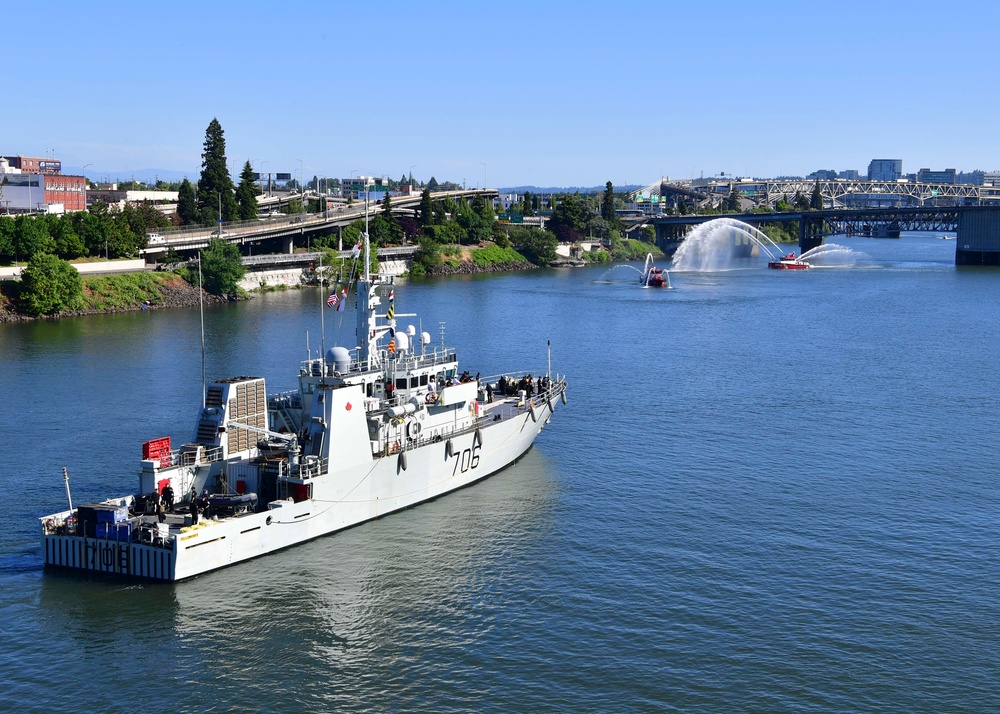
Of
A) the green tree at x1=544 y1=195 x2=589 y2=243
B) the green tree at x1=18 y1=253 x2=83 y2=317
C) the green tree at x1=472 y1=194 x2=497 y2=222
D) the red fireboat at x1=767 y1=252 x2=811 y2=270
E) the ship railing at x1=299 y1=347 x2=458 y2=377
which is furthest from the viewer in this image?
the green tree at x1=544 y1=195 x2=589 y2=243

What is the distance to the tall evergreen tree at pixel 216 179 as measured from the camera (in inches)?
5217

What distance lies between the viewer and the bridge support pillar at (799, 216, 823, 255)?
196 m

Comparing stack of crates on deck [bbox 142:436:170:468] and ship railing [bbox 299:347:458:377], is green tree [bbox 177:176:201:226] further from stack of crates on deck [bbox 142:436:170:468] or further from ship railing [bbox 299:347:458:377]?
stack of crates on deck [bbox 142:436:170:468]

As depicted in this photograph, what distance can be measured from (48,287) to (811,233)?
14704 centimetres

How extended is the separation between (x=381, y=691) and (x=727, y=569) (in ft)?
41.5

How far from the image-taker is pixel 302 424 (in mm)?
40281

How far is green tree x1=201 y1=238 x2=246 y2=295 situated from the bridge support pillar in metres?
121

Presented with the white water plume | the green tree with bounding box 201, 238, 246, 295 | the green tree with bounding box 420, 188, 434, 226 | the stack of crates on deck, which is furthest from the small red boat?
the stack of crates on deck

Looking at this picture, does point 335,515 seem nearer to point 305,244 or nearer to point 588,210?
point 305,244

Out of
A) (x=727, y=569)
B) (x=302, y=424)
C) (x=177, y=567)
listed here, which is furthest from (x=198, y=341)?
(x=727, y=569)

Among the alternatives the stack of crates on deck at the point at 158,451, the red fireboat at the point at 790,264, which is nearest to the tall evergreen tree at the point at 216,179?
the red fireboat at the point at 790,264

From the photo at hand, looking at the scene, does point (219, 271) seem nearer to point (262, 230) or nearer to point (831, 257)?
point (262, 230)

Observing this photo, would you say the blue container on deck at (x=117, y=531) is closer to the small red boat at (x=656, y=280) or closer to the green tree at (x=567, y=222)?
the small red boat at (x=656, y=280)

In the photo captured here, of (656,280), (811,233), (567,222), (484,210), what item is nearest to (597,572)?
(656,280)
